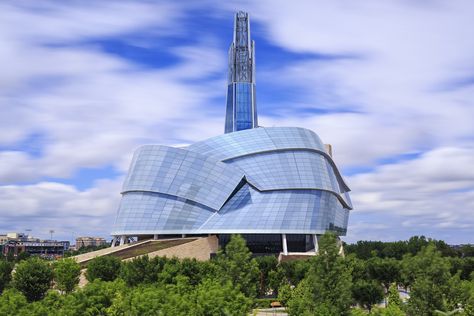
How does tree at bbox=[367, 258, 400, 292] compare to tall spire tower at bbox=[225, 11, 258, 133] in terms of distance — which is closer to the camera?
tree at bbox=[367, 258, 400, 292]

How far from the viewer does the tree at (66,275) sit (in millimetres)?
57312

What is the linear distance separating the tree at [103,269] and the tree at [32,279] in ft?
16.8

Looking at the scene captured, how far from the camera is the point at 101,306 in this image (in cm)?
3756

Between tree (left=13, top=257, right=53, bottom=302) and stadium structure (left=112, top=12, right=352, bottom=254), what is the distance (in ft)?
113

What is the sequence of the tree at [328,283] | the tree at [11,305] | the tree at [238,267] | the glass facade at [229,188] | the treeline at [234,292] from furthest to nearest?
1. the glass facade at [229,188]
2. the tree at [238,267]
3. the tree at [328,283]
4. the treeline at [234,292]
5. the tree at [11,305]

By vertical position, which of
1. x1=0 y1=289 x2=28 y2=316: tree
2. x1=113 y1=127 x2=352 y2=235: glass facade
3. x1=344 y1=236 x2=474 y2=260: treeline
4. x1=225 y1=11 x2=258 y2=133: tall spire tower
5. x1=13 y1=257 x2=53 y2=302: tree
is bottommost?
x1=0 y1=289 x2=28 y2=316: tree

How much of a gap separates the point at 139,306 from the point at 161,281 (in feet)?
63.0

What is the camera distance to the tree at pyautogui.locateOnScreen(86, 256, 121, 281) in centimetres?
6056

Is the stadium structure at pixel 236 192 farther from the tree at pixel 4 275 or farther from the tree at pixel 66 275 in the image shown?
the tree at pixel 66 275

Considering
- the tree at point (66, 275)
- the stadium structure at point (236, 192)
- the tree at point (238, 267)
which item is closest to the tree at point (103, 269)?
the tree at point (66, 275)

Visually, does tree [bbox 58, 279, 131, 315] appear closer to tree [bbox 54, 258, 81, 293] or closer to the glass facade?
tree [bbox 54, 258, 81, 293]

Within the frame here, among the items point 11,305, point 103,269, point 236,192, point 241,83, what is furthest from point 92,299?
A: point 241,83

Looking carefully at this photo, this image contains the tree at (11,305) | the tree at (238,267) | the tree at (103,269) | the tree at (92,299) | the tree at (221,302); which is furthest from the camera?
the tree at (103,269)

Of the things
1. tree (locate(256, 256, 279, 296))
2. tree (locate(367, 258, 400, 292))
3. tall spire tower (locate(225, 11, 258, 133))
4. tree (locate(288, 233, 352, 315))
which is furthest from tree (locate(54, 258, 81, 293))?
tall spire tower (locate(225, 11, 258, 133))
